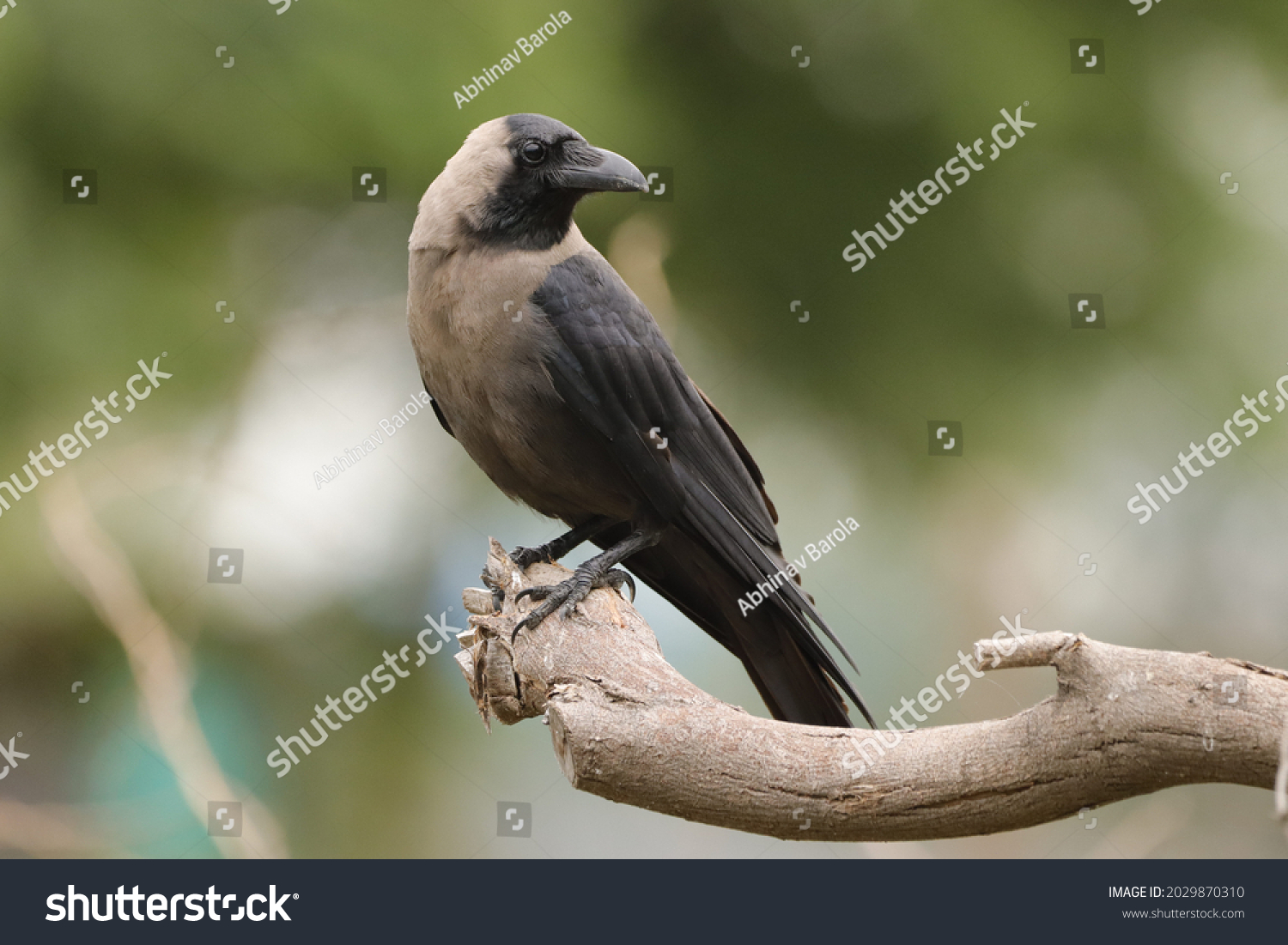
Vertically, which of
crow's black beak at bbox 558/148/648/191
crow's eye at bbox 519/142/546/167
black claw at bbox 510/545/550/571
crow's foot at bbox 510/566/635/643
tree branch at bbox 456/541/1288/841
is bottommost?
tree branch at bbox 456/541/1288/841

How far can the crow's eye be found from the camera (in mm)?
2756

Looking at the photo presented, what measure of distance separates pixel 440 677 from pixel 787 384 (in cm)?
226

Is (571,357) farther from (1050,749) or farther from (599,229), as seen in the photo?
(599,229)

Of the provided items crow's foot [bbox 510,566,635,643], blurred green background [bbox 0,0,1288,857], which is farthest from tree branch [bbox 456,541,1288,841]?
blurred green background [bbox 0,0,1288,857]

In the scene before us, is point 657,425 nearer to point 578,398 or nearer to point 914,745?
point 578,398

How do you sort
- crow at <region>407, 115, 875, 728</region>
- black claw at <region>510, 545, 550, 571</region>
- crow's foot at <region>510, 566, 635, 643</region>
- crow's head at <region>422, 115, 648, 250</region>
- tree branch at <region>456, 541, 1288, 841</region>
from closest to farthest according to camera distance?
1. tree branch at <region>456, 541, 1288, 841</region>
2. crow's foot at <region>510, 566, 635, 643</region>
3. crow at <region>407, 115, 875, 728</region>
4. crow's head at <region>422, 115, 648, 250</region>
5. black claw at <region>510, 545, 550, 571</region>

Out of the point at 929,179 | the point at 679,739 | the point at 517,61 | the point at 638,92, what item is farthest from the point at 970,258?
the point at 679,739

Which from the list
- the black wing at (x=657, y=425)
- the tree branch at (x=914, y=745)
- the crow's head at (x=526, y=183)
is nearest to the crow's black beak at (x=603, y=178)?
the crow's head at (x=526, y=183)

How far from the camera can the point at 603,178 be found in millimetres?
2725

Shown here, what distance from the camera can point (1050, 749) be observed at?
180 cm

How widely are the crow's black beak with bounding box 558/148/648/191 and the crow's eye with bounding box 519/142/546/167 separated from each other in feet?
0.23

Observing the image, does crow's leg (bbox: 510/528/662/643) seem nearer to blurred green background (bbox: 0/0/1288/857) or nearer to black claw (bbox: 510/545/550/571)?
black claw (bbox: 510/545/550/571)

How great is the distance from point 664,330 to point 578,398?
2277 mm

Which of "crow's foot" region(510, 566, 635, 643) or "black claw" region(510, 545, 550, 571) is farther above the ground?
"black claw" region(510, 545, 550, 571)
